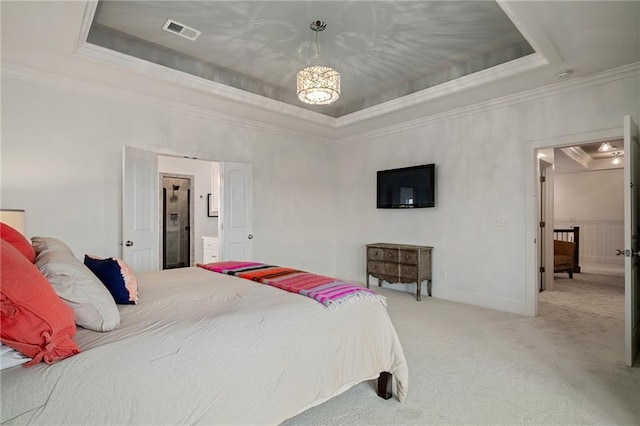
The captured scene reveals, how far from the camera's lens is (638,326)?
9.11ft

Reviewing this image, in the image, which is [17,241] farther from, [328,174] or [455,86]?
[328,174]

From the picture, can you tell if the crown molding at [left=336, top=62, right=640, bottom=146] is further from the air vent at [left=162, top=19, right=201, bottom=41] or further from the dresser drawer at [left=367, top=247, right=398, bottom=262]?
the air vent at [left=162, top=19, right=201, bottom=41]

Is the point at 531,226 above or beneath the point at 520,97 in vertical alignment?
beneath

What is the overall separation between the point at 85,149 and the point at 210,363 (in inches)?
129

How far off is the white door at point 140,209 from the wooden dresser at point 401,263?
2926 millimetres

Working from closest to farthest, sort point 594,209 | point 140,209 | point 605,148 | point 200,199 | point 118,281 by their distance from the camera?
point 118,281 → point 140,209 → point 605,148 → point 200,199 → point 594,209

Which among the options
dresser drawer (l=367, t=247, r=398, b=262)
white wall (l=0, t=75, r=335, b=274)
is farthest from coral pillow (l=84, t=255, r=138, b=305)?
dresser drawer (l=367, t=247, r=398, b=262)

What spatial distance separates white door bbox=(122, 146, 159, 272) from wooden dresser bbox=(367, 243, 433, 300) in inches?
115

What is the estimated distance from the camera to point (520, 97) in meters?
3.96

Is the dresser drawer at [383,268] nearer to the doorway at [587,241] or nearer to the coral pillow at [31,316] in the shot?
the doorway at [587,241]

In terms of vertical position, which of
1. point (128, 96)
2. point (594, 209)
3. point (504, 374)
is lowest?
point (504, 374)

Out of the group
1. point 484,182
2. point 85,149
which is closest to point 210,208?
point 85,149

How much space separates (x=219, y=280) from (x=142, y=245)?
6.00 feet

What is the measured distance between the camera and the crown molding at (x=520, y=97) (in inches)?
130
